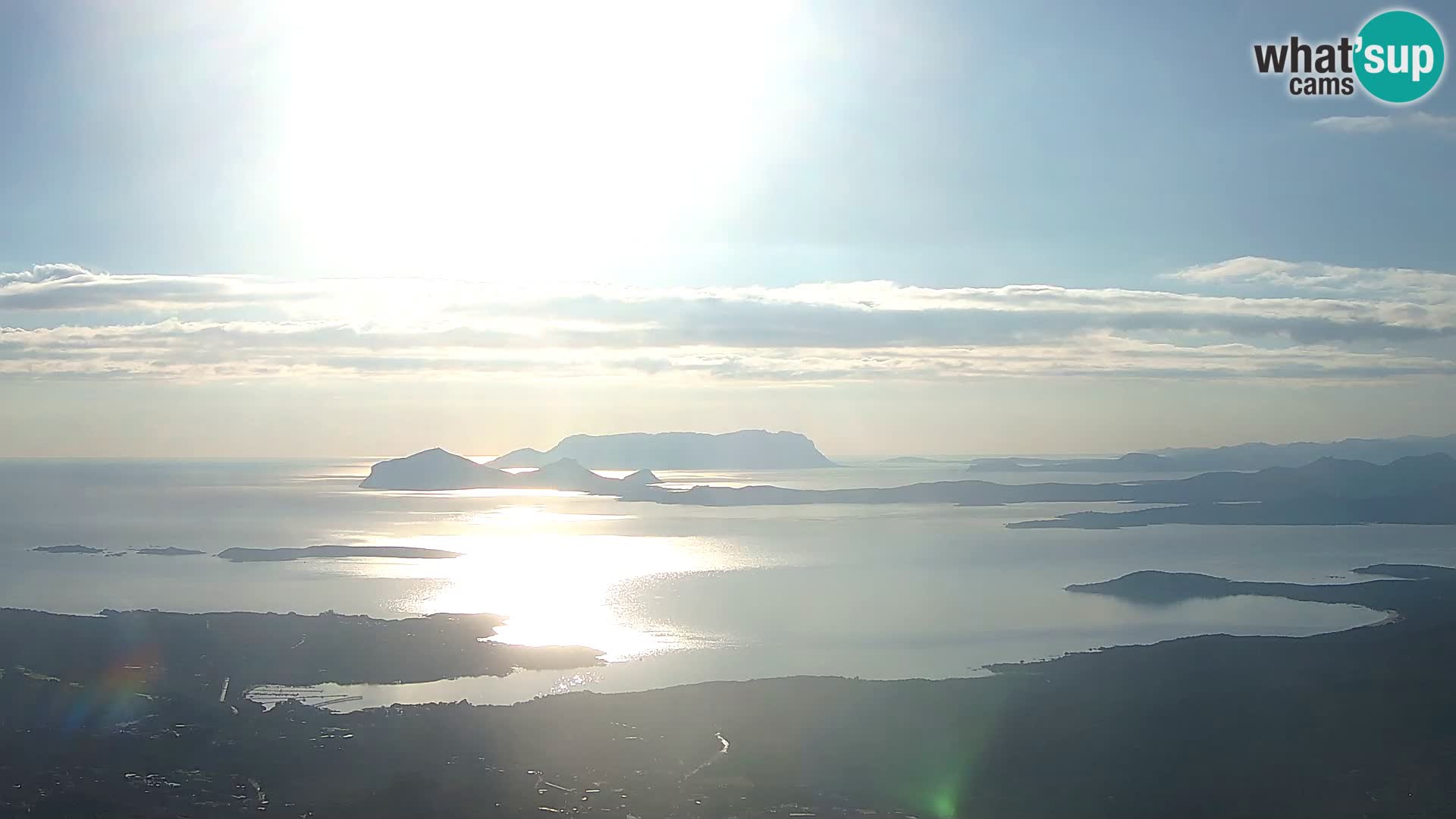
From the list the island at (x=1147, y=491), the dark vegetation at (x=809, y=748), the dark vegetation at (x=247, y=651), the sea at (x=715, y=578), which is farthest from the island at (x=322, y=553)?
the island at (x=1147, y=491)

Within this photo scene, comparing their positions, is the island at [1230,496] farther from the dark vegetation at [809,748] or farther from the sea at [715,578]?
the dark vegetation at [809,748]

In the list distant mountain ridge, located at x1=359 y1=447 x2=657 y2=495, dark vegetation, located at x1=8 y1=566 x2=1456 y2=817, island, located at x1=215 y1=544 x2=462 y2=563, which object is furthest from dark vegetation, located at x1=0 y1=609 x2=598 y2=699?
distant mountain ridge, located at x1=359 y1=447 x2=657 y2=495

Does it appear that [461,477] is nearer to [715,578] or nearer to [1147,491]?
[1147,491]

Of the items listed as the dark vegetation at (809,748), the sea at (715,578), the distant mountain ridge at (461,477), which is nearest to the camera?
the dark vegetation at (809,748)

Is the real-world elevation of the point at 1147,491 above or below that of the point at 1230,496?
below

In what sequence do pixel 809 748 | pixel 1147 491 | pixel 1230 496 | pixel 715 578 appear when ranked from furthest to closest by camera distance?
pixel 1147 491 < pixel 1230 496 < pixel 715 578 < pixel 809 748

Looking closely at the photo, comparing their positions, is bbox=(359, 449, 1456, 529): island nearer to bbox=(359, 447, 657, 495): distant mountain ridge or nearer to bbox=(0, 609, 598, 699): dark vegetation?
bbox=(359, 447, 657, 495): distant mountain ridge

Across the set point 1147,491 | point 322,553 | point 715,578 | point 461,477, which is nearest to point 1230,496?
point 1147,491

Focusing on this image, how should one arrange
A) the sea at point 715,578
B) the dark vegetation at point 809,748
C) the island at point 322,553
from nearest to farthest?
the dark vegetation at point 809,748, the sea at point 715,578, the island at point 322,553
